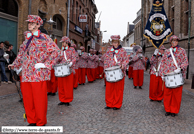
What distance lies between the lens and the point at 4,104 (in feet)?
20.9

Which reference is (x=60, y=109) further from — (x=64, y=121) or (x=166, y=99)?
(x=166, y=99)

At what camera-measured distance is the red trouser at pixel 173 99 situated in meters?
5.37

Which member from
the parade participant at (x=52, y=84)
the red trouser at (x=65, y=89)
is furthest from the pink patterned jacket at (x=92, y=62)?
the red trouser at (x=65, y=89)

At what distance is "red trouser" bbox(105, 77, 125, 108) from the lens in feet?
19.8

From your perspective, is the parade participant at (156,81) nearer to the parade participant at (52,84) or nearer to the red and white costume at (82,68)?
the parade participant at (52,84)

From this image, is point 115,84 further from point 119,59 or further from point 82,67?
point 82,67

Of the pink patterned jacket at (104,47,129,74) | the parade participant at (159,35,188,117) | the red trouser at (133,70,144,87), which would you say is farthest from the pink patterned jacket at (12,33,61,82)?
the red trouser at (133,70,144,87)

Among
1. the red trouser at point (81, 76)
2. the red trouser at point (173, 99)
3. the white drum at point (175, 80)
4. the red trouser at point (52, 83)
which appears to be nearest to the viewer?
the white drum at point (175, 80)

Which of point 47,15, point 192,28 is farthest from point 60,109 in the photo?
point 192,28

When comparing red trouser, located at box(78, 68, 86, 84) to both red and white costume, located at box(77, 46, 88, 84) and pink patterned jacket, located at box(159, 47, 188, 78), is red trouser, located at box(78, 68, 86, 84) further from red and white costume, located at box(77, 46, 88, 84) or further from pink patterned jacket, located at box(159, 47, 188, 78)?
pink patterned jacket, located at box(159, 47, 188, 78)

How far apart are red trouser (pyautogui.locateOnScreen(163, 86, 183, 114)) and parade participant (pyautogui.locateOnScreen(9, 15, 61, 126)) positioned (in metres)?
3.05

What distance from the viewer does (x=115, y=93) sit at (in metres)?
6.06

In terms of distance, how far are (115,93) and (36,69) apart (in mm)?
2790

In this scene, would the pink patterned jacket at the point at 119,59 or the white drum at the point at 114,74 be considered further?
the pink patterned jacket at the point at 119,59
